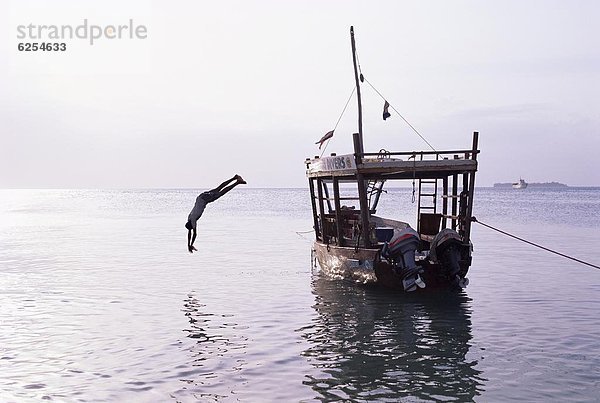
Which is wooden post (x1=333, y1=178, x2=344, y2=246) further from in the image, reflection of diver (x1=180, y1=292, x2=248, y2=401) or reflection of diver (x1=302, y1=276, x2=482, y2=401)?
reflection of diver (x1=180, y1=292, x2=248, y2=401)

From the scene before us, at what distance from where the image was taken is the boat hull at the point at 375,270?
17016 mm

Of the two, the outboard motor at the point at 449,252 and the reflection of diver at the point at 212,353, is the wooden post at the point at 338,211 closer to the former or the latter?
the outboard motor at the point at 449,252

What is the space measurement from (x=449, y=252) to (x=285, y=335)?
16.9 feet

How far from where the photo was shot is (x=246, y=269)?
82.1 ft

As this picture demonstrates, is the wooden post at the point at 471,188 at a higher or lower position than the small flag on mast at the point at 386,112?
lower

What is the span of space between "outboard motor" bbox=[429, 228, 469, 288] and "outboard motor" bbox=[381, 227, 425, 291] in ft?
2.27

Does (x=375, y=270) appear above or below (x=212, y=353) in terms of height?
above

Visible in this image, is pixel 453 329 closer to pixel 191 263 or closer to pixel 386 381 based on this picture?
pixel 386 381

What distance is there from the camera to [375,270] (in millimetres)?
17422

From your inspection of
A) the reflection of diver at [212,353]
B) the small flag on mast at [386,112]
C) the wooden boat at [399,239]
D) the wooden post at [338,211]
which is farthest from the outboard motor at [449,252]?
the small flag on mast at [386,112]

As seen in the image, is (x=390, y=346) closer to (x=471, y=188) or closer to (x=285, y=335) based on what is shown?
(x=285, y=335)

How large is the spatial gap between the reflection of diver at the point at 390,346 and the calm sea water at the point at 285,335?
0.03m

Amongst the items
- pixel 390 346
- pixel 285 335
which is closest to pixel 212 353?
pixel 285 335

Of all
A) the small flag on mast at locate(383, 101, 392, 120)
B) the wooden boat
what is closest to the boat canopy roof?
the wooden boat
